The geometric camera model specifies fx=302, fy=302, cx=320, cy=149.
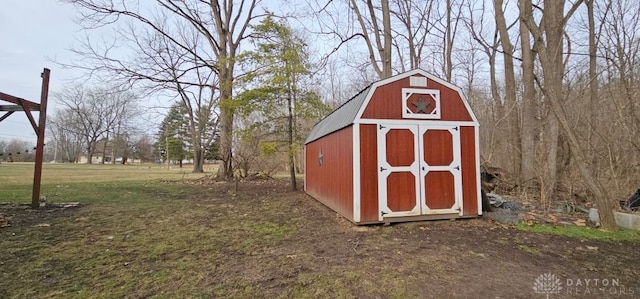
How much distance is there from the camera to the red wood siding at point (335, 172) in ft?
19.7

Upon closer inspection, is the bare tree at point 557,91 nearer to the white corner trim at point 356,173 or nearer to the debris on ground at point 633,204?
the debris on ground at point 633,204

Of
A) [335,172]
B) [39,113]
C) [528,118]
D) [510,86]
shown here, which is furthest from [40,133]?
[510,86]

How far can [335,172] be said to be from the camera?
7.03 m

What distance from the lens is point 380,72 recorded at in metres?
12.9

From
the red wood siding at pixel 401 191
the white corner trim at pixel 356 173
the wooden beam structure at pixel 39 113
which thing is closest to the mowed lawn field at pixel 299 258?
the white corner trim at pixel 356 173

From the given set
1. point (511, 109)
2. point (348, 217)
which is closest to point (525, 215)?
point (348, 217)

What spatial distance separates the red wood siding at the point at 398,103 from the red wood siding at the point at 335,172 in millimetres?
622

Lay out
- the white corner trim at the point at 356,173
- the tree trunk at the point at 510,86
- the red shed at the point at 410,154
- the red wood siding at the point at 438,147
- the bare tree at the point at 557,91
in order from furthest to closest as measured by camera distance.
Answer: the tree trunk at the point at 510,86 < the red wood siding at the point at 438,147 < the red shed at the point at 410,154 < the white corner trim at the point at 356,173 < the bare tree at the point at 557,91

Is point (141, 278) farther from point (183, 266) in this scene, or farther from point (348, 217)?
point (348, 217)

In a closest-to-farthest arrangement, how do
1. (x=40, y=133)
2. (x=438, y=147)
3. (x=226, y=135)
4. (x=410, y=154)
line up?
(x=410, y=154), (x=438, y=147), (x=40, y=133), (x=226, y=135)

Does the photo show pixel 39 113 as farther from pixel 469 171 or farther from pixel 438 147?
pixel 469 171

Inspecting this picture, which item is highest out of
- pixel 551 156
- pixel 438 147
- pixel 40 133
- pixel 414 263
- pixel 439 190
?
pixel 40 133

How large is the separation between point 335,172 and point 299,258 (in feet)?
10.9

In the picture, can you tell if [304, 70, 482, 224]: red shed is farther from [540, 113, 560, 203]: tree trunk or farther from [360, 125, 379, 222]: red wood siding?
[540, 113, 560, 203]: tree trunk
